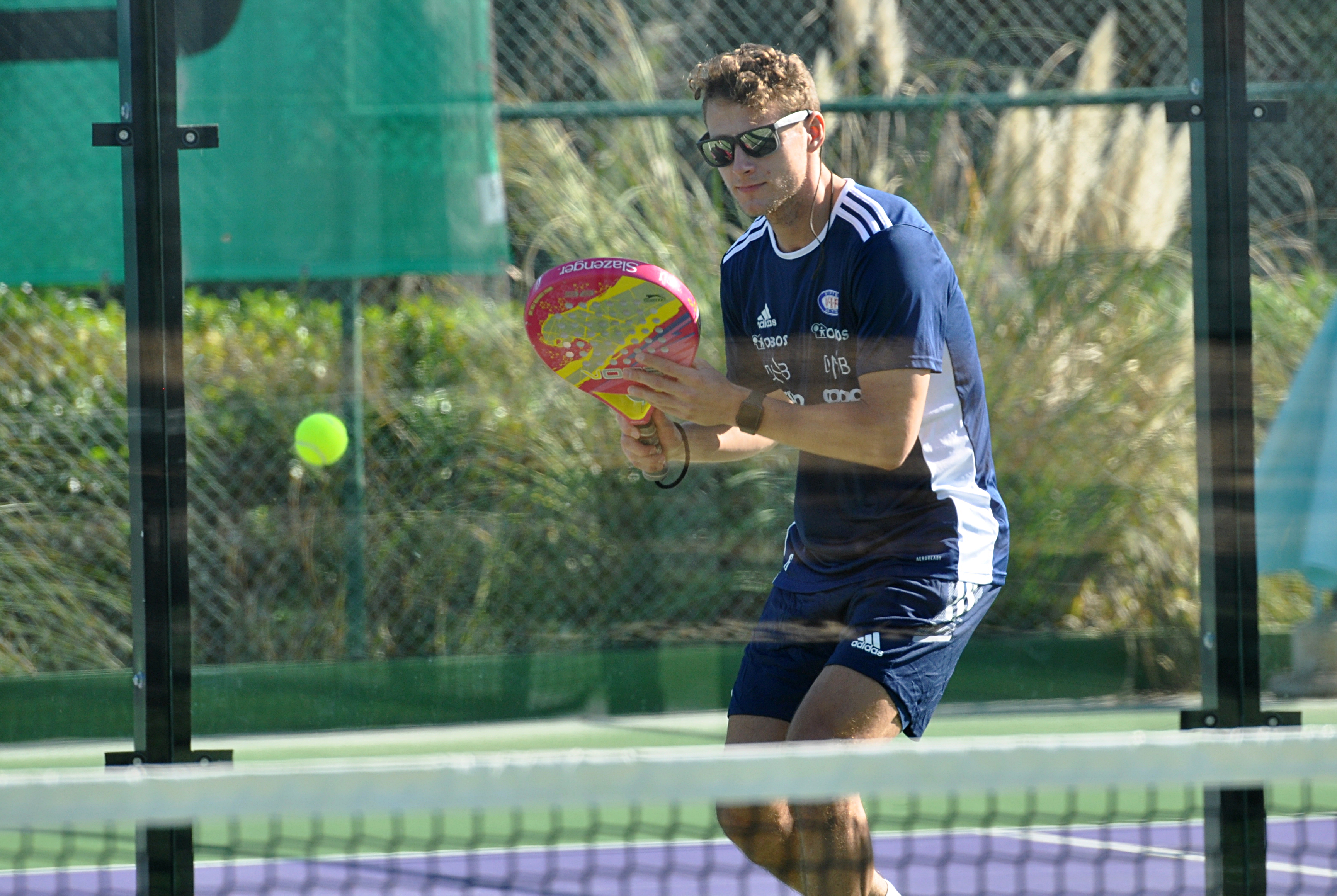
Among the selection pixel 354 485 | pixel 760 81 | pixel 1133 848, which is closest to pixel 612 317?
pixel 760 81

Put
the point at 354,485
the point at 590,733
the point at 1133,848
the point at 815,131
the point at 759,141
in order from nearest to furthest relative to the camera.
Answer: the point at 759,141, the point at 815,131, the point at 1133,848, the point at 590,733, the point at 354,485

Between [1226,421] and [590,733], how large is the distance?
7.21 feet

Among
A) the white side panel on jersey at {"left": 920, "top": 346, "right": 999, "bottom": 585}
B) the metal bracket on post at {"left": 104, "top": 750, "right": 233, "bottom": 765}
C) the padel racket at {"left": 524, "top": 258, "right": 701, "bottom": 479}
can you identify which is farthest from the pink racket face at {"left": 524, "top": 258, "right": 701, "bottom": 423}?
Result: the metal bracket on post at {"left": 104, "top": 750, "right": 233, "bottom": 765}

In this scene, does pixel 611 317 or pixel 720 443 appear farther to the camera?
pixel 720 443

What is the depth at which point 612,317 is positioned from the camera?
259 cm

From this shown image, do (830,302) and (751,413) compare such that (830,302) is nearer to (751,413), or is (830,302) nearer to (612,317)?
(751,413)

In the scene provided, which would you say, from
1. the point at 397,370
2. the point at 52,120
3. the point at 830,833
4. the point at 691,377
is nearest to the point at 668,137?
the point at 397,370

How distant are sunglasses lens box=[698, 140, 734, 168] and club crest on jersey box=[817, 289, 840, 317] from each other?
0.97 ft

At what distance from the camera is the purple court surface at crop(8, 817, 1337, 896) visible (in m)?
3.36

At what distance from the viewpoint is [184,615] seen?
106 inches

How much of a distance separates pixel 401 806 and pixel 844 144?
3.83m

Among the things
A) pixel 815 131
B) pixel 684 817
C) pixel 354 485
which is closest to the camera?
pixel 815 131

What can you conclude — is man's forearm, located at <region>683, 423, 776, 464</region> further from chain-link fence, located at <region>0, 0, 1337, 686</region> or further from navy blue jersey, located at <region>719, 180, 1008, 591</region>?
chain-link fence, located at <region>0, 0, 1337, 686</region>

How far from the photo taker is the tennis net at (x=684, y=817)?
1574mm
